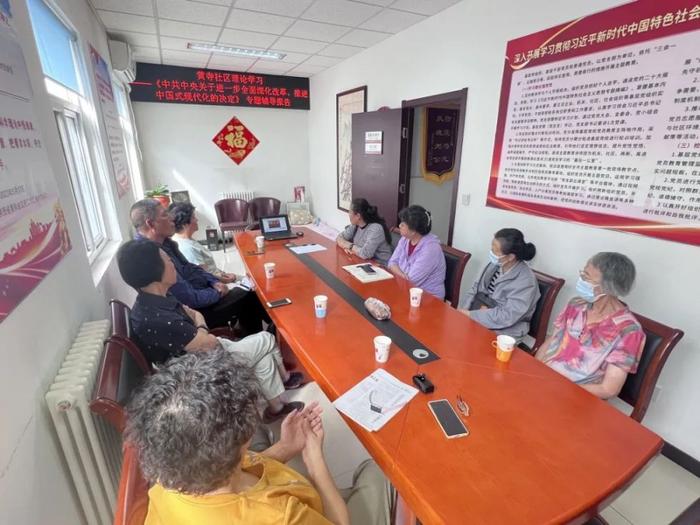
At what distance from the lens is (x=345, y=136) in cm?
484

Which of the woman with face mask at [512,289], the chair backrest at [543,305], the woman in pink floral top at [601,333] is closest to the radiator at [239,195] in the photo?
the woman with face mask at [512,289]

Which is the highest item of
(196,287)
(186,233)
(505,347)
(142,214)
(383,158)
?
(383,158)

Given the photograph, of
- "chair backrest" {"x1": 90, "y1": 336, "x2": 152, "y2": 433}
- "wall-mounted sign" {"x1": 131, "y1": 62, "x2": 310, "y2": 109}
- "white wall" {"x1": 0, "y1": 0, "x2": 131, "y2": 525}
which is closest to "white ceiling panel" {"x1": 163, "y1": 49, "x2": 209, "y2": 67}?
"wall-mounted sign" {"x1": 131, "y1": 62, "x2": 310, "y2": 109}

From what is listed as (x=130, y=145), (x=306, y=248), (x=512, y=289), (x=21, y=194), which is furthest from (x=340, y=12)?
(x=130, y=145)

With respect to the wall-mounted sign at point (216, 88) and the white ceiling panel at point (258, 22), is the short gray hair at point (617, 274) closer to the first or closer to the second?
the white ceiling panel at point (258, 22)

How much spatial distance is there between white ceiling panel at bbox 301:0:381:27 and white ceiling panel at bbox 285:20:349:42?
12 centimetres

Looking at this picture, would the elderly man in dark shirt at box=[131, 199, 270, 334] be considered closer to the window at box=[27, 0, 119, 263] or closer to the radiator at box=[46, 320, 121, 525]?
the window at box=[27, 0, 119, 263]

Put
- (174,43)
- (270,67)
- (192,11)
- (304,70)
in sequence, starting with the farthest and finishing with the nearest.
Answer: (304,70), (270,67), (174,43), (192,11)

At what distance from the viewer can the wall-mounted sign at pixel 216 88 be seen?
468 centimetres

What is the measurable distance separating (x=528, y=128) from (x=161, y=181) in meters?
5.09

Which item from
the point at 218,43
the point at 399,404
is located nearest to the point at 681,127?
the point at 399,404

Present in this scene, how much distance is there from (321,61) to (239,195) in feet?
8.13

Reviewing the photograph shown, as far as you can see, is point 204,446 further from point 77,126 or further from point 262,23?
point 262,23

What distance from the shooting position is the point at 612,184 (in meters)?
1.96
